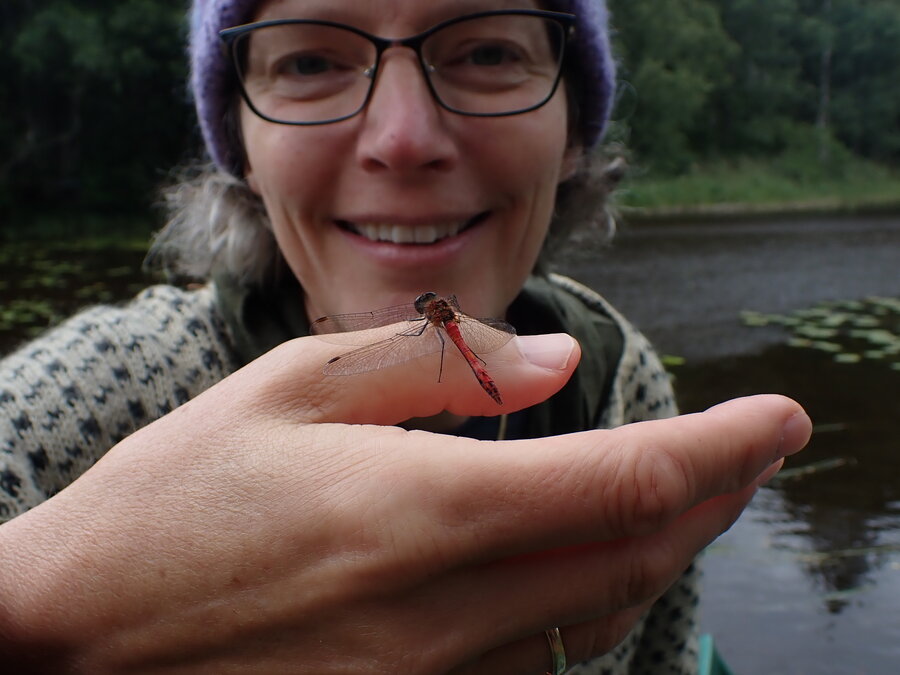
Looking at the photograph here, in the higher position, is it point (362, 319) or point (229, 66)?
point (229, 66)

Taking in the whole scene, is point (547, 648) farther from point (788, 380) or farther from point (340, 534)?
point (788, 380)

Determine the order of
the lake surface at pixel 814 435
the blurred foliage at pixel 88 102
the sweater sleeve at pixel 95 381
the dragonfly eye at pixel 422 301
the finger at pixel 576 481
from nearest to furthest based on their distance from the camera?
1. the finger at pixel 576 481
2. the sweater sleeve at pixel 95 381
3. the dragonfly eye at pixel 422 301
4. the lake surface at pixel 814 435
5. the blurred foliage at pixel 88 102

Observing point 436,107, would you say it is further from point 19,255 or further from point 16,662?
point 19,255

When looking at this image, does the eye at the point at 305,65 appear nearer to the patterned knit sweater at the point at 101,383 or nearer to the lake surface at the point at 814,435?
the patterned knit sweater at the point at 101,383

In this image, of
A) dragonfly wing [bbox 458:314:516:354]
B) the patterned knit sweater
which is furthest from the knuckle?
the patterned knit sweater

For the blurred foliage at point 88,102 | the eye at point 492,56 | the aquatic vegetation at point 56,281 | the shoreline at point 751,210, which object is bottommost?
the shoreline at point 751,210

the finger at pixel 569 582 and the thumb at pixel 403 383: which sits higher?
the thumb at pixel 403 383

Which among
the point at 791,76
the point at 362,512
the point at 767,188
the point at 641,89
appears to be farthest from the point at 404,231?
the point at 791,76

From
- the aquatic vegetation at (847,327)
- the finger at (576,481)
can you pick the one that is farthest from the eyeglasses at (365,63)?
the aquatic vegetation at (847,327)
